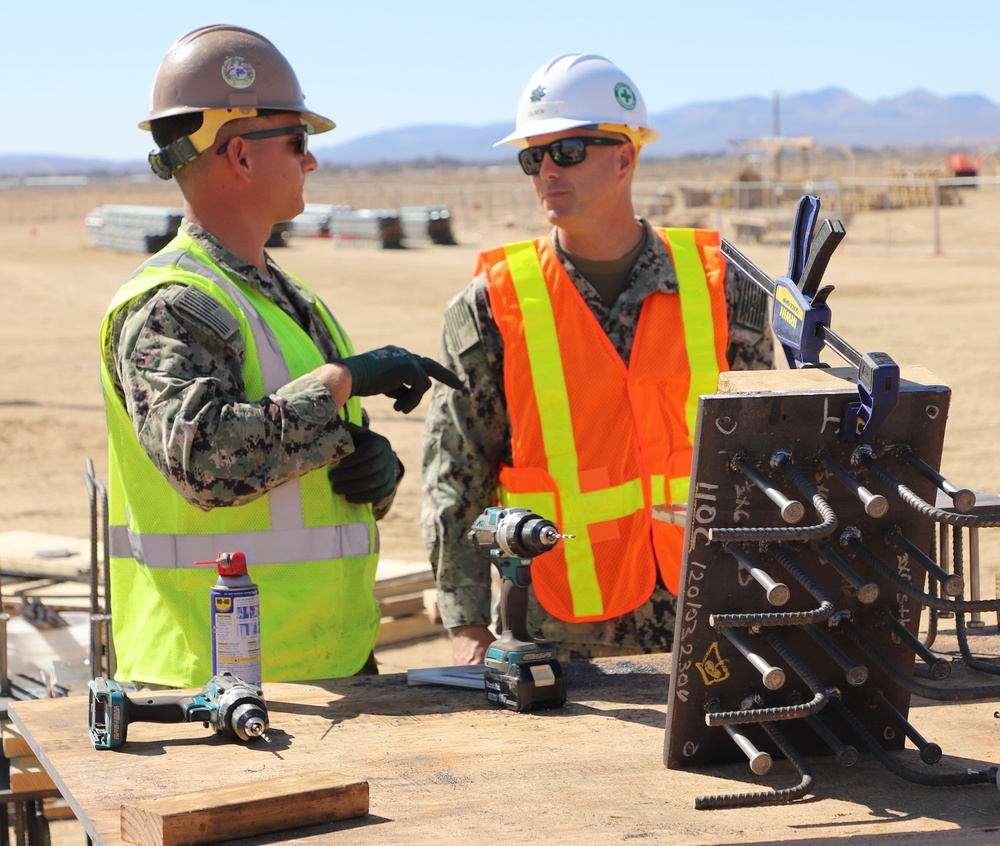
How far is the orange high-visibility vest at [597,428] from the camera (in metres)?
3.95

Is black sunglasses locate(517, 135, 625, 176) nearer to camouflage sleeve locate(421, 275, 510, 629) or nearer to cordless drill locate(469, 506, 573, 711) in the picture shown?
camouflage sleeve locate(421, 275, 510, 629)

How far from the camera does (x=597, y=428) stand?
13.2 feet

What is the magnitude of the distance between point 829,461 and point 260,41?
1843 millimetres

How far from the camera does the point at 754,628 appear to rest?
250 cm

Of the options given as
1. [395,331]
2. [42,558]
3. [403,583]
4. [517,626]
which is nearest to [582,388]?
[517,626]

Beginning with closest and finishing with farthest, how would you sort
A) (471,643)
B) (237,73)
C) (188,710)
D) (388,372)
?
(188,710)
(388,372)
(237,73)
(471,643)

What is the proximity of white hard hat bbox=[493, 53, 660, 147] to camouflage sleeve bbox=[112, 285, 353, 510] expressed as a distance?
1380 millimetres

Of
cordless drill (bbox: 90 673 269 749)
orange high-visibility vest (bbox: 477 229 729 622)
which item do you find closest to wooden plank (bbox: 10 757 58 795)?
cordless drill (bbox: 90 673 269 749)

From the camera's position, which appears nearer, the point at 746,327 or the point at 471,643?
the point at 471,643

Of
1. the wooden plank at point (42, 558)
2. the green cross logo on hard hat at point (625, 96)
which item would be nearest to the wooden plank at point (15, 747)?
the green cross logo on hard hat at point (625, 96)

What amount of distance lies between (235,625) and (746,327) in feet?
6.16

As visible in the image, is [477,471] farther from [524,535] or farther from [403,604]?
[403,604]

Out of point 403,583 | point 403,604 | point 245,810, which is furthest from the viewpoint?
point 403,604

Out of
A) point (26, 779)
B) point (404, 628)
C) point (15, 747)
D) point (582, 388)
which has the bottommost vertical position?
point (404, 628)
